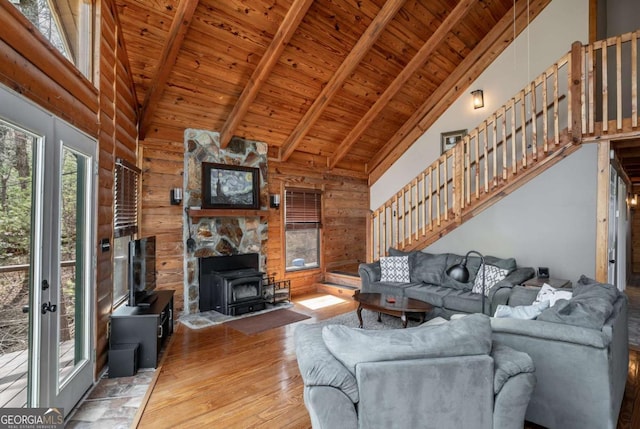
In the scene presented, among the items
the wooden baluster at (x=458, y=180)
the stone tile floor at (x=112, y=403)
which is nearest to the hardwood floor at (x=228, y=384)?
the stone tile floor at (x=112, y=403)

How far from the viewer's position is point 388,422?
1771mm

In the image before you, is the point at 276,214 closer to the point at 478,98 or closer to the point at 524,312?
the point at 478,98

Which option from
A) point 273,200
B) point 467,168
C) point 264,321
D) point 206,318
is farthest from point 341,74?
point 206,318

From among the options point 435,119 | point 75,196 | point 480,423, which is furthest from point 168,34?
point 435,119

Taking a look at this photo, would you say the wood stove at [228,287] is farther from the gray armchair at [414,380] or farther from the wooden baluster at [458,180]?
the gray armchair at [414,380]

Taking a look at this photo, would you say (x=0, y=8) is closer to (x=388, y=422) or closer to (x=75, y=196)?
(x=75, y=196)

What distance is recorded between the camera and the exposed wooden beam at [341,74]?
14.8ft

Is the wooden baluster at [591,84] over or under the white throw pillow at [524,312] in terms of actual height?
over

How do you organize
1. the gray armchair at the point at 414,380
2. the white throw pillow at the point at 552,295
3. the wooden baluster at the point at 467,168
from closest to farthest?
the gray armchair at the point at 414,380
the white throw pillow at the point at 552,295
the wooden baluster at the point at 467,168

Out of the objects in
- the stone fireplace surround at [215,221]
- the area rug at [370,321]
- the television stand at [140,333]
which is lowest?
the area rug at [370,321]

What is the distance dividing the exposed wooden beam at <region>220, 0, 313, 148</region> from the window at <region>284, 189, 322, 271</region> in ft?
5.80

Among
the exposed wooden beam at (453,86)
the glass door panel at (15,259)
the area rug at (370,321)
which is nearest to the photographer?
the glass door panel at (15,259)

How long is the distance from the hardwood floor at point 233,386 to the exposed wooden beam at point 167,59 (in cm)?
291

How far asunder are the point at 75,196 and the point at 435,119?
246 inches
